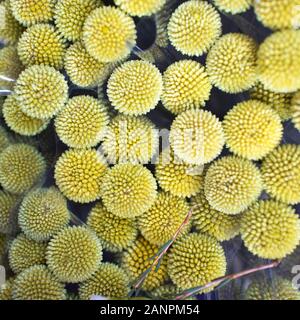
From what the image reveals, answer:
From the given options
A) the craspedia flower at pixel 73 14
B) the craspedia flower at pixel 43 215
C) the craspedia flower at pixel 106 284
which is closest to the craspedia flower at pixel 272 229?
the craspedia flower at pixel 106 284

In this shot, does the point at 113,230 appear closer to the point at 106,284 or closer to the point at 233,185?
the point at 106,284

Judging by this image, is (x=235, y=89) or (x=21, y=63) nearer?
(x=235, y=89)

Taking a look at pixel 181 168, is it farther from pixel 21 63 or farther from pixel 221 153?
pixel 21 63

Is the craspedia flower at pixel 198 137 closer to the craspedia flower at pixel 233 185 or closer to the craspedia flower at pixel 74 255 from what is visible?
the craspedia flower at pixel 233 185

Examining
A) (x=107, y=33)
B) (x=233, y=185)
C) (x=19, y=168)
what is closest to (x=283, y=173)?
(x=233, y=185)

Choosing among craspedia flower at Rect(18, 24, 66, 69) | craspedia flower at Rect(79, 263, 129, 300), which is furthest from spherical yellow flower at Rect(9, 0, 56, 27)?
craspedia flower at Rect(79, 263, 129, 300)

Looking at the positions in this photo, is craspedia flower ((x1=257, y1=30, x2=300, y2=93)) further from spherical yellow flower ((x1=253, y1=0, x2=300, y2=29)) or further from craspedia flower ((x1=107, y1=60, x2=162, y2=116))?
craspedia flower ((x1=107, y1=60, x2=162, y2=116))

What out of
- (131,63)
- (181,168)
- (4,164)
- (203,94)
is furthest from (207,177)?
(4,164)
